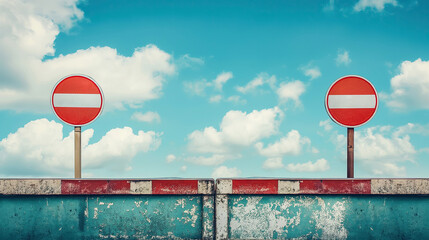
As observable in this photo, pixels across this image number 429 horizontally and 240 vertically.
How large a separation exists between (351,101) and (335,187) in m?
1.15

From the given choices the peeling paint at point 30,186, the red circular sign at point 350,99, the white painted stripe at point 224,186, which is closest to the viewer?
the white painted stripe at point 224,186

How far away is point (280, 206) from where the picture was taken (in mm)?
3926

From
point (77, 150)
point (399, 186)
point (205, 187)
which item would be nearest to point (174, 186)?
point (205, 187)

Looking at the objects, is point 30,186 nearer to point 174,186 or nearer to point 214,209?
point 174,186

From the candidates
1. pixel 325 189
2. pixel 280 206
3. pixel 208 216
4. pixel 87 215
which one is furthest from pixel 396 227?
pixel 87 215

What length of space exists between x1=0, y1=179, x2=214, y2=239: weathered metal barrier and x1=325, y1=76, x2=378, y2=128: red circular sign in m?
1.79

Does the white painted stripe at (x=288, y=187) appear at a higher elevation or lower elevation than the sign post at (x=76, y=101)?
lower

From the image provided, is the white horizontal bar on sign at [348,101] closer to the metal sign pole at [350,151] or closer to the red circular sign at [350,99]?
the red circular sign at [350,99]

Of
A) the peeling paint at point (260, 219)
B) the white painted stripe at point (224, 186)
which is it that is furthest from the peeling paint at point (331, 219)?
the white painted stripe at point (224, 186)

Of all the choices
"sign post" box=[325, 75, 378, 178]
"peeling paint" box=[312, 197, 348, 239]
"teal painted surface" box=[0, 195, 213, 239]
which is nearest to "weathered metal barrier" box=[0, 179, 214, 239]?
"teal painted surface" box=[0, 195, 213, 239]

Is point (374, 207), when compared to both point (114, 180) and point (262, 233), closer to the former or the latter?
point (262, 233)

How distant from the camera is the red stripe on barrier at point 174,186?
385cm

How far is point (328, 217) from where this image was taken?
3.97m

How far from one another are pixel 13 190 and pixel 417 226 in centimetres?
420
